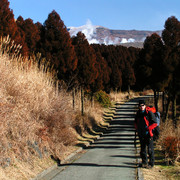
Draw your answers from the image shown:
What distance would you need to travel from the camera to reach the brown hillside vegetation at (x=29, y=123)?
6.78 m

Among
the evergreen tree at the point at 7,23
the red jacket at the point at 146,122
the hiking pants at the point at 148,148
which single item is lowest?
the hiking pants at the point at 148,148

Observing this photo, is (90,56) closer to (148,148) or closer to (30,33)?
(30,33)

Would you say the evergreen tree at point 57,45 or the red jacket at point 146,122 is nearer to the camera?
the red jacket at point 146,122

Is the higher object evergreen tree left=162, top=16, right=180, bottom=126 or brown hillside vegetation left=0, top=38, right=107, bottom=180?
evergreen tree left=162, top=16, right=180, bottom=126

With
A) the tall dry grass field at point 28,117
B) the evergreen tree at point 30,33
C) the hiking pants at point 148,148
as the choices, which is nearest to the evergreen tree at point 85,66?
the evergreen tree at point 30,33

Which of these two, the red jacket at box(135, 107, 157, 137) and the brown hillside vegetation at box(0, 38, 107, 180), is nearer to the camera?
the brown hillside vegetation at box(0, 38, 107, 180)

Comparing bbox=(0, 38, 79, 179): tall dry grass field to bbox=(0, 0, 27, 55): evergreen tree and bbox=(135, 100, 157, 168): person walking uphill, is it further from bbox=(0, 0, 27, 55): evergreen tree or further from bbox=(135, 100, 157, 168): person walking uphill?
bbox=(0, 0, 27, 55): evergreen tree

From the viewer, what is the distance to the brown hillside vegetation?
6.78 meters

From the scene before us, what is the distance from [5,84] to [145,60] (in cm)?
1377

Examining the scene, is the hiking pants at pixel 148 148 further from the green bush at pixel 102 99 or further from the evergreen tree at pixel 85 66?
the green bush at pixel 102 99

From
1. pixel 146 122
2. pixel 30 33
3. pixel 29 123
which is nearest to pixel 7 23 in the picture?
pixel 30 33

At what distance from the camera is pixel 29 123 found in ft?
26.0

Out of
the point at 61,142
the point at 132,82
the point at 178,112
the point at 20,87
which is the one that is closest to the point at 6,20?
the point at 20,87

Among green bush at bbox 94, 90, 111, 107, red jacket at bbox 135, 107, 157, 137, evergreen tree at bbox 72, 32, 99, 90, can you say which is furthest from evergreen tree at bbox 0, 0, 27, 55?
green bush at bbox 94, 90, 111, 107
